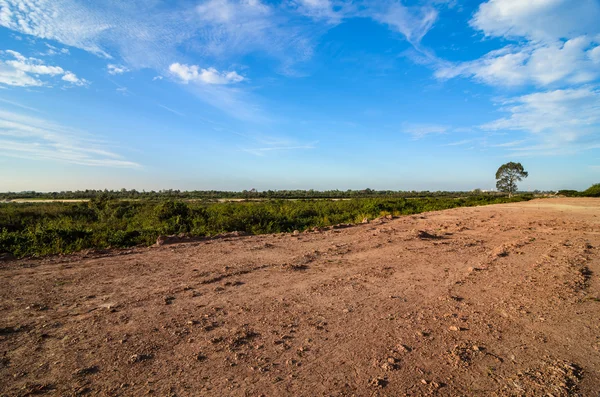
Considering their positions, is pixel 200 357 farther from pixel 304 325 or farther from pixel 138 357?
pixel 304 325

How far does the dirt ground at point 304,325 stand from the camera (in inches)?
121

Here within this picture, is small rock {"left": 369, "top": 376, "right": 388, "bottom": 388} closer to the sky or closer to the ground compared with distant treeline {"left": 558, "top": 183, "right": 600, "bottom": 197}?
closer to the ground

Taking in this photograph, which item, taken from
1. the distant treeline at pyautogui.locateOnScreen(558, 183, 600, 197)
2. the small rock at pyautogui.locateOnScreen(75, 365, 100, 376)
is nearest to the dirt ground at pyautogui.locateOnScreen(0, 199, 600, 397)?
the small rock at pyautogui.locateOnScreen(75, 365, 100, 376)

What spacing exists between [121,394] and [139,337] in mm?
1033

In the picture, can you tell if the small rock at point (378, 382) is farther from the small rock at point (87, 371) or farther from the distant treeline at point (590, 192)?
the distant treeline at point (590, 192)

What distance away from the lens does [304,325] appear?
422cm

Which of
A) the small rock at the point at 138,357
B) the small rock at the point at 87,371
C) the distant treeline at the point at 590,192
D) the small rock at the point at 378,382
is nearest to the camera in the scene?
the small rock at the point at 378,382

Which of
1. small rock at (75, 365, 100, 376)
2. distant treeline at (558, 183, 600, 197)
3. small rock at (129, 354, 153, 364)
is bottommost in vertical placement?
small rock at (75, 365, 100, 376)

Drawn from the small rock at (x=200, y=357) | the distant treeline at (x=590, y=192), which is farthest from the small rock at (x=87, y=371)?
the distant treeline at (x=590, y=192)

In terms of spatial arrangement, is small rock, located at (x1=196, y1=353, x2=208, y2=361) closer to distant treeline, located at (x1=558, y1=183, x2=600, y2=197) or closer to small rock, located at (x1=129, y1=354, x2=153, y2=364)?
small rock, located at (x1=129, y1=354, x2=153, y2=364)

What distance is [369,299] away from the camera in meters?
5.12

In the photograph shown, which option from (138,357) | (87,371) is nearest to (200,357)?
(138,357)

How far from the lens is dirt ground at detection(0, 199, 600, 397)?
3.06 meters

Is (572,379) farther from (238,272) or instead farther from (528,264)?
(238,272)
